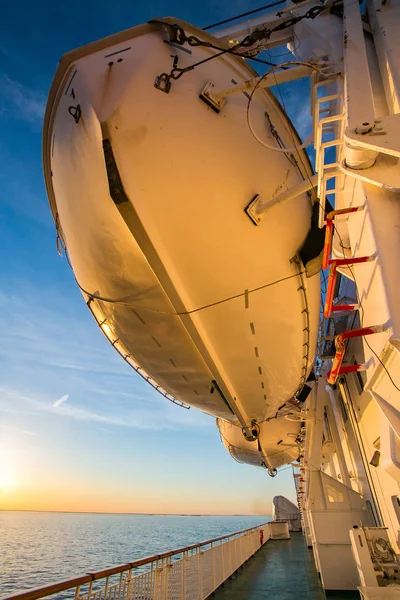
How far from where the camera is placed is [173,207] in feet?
9.26

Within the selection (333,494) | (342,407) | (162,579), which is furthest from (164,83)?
(342,407)

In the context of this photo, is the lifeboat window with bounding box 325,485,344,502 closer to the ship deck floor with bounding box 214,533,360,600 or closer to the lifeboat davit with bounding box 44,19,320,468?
the ship deck floor with bounding box 214,533,360,600

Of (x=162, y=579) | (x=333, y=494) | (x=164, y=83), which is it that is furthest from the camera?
(x=333, y=494)

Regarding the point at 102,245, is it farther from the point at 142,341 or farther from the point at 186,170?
the point at 142,341

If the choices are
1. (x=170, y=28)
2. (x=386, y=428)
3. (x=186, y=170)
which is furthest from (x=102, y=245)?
(x=386, y=428)

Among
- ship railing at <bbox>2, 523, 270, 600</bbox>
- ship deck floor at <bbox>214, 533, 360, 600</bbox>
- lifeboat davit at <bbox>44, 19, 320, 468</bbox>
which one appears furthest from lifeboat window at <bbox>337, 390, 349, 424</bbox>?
lifeboat davit at <bbox>44, 19, 320, 468</bbox>

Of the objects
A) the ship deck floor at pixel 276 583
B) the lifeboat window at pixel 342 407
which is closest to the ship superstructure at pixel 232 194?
the ship deck floor at pixel 276 583

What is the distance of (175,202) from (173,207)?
0.05 metres

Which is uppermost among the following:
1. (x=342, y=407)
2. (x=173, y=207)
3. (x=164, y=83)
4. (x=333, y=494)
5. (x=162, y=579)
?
(x=164, y=83)

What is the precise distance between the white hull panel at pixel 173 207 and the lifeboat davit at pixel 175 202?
0.5 inches

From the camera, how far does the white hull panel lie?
8.89ft

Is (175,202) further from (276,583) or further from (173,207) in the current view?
(276,583)

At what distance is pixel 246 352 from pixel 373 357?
1.93 meters

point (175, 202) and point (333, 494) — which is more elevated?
point (175, 202)
